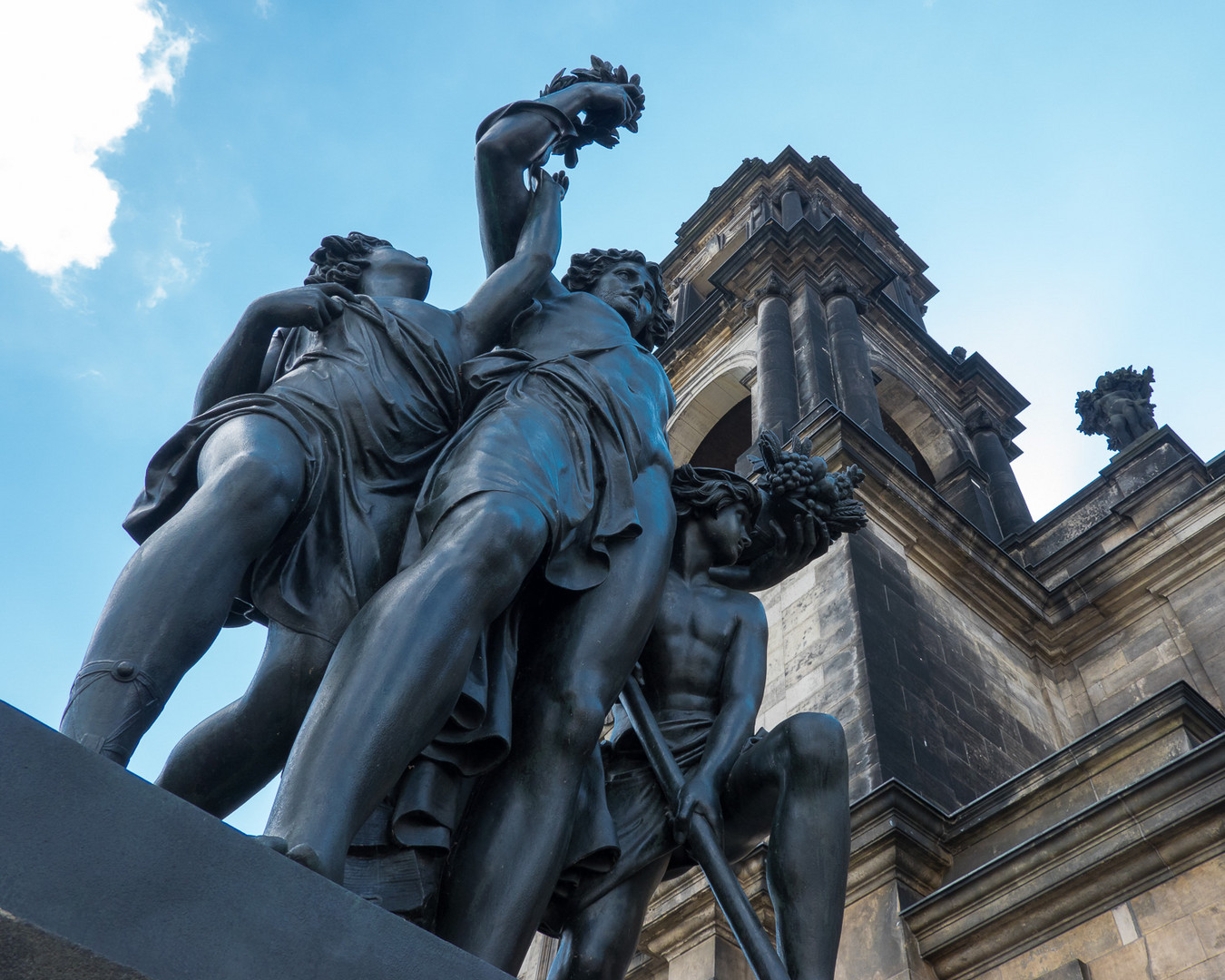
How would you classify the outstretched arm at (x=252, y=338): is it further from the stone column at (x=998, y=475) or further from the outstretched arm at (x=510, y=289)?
the stone column at (x=998, y=475)

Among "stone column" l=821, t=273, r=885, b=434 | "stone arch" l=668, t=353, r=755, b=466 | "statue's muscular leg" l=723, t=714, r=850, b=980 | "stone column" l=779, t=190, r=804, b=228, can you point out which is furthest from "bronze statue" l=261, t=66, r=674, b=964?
"stone column" l=779, t=190, r=804, b=228

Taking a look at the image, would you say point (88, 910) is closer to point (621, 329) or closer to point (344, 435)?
point (344, 435)

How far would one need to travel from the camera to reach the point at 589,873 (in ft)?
8.95

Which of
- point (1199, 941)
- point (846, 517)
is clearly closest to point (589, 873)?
point (846, 517)

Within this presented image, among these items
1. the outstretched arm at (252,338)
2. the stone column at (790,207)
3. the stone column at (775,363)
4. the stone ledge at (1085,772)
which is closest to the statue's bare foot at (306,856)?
the outstretched arm at (252,338)

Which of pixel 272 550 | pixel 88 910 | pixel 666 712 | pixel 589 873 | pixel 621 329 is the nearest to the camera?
pixel 88 910

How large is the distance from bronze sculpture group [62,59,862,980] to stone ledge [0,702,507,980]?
21 centimetres

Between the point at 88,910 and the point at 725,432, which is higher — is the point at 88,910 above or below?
below

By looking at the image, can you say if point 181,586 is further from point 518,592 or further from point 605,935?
point 605,935

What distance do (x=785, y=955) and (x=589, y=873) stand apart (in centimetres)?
48

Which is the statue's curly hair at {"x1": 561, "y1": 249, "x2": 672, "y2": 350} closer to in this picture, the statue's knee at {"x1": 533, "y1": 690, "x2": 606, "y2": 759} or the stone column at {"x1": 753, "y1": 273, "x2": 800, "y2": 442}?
the statue's knee at {"x1": 533, "y1": 690, "x2": 606, "y2": 759}

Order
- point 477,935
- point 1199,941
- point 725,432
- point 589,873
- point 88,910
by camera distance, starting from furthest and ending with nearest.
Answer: point 725,432 < point 1199,941 < point 589,873 < point 477,935 < point 88,910

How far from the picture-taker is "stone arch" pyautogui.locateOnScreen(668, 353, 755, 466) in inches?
842

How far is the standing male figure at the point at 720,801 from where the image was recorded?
2.66 meters
